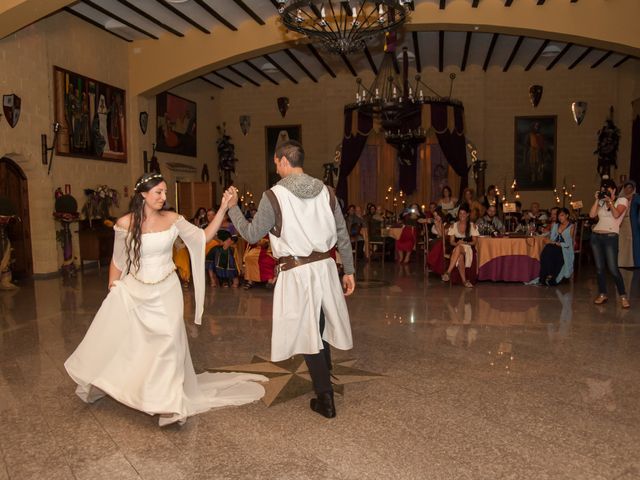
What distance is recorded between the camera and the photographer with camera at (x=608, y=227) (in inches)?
242

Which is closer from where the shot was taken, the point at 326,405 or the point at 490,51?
→ the point at 326,405

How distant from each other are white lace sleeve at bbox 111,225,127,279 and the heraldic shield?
21.9ft

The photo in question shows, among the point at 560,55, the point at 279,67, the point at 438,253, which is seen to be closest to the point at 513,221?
the point at 438,253

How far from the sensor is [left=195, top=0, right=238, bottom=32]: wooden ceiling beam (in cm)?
980

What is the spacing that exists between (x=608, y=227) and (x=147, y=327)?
5.16 meters

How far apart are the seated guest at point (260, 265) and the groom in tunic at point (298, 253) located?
4.54 meters

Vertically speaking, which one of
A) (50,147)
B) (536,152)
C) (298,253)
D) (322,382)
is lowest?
(322,382)

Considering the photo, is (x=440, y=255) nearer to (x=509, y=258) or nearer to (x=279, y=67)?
(x=509, y=258)

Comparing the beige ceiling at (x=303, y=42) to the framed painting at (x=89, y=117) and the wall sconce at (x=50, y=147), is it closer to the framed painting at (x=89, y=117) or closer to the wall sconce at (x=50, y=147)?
the framed painting at (x=89, y=117)

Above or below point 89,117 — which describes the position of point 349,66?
above

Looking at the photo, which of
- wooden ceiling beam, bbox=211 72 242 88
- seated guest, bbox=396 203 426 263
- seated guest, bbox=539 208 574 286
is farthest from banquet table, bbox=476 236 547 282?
wooden ceiling beam, bbox=211 72 242 88

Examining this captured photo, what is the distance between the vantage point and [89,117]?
10797 mm

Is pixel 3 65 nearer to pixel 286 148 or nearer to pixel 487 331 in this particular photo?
pixel 286 148

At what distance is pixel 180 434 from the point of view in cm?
310
